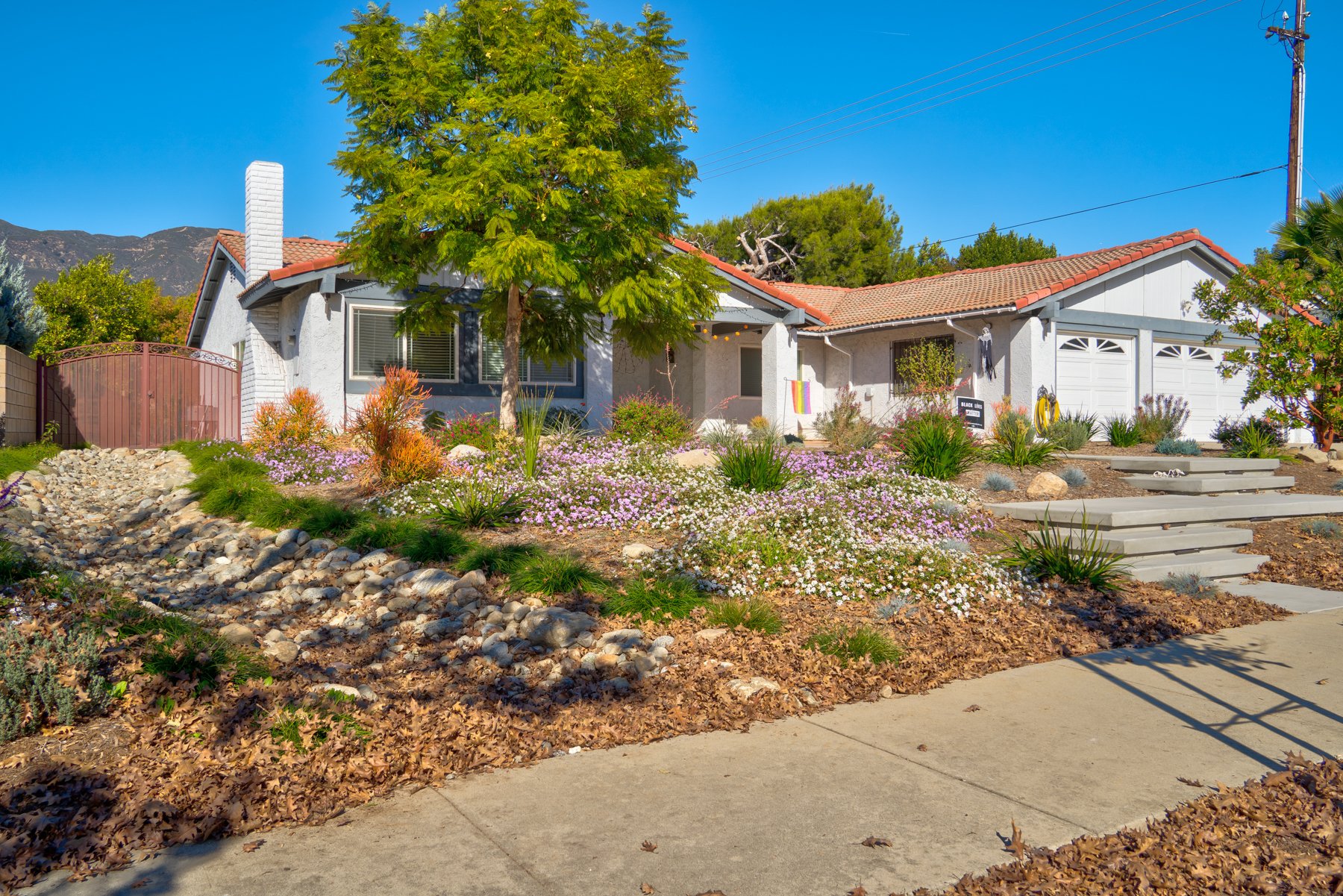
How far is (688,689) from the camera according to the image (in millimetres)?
5020

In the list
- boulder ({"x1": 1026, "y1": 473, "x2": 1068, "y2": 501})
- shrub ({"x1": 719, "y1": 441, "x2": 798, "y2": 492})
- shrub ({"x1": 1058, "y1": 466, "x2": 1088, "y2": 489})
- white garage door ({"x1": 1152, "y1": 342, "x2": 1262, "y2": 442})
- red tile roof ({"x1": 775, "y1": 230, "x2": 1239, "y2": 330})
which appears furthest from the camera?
white garage door ({"x1": 1152, "y1": 342, "x2": 1262, "y2": 442})

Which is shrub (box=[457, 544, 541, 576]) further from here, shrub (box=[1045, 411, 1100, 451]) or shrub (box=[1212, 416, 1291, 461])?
shrub (box=[1212, 416, 1291, 461])

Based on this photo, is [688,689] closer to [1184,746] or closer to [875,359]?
[1184,746]

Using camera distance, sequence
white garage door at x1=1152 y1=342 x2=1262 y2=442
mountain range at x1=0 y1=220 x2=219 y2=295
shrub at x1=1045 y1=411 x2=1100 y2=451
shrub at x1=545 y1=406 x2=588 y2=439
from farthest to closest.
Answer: mountain range at x1=0 y1=220 x2=219 y2=295 → white garage door at x1=1152 y1=342 x2=1262 y2=442 → shrub at x1=1045 y1=411 x2=1100 y2=451 → shrub at x1=545 y1=406 x2=588 y2=439

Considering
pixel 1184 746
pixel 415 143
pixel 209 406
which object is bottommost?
pixel 1184 746

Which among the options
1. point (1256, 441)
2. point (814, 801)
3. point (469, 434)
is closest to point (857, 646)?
point (814, 801)

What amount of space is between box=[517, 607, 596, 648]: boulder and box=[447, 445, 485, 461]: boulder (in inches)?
222

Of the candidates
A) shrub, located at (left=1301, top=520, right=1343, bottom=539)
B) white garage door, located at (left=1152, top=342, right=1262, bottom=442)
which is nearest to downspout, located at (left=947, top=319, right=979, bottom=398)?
white garage door, located at (left=1152, top=342, right=1262, bottom=442)

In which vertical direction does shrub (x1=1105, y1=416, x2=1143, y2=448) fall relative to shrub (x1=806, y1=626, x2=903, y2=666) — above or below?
above

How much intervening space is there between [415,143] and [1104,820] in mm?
12306

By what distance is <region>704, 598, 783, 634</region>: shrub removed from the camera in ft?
19.3

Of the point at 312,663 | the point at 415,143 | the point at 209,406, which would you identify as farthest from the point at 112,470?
the point at 312,663

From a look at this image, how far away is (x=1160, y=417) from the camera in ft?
61.8

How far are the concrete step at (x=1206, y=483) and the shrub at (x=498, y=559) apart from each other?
8149mm
